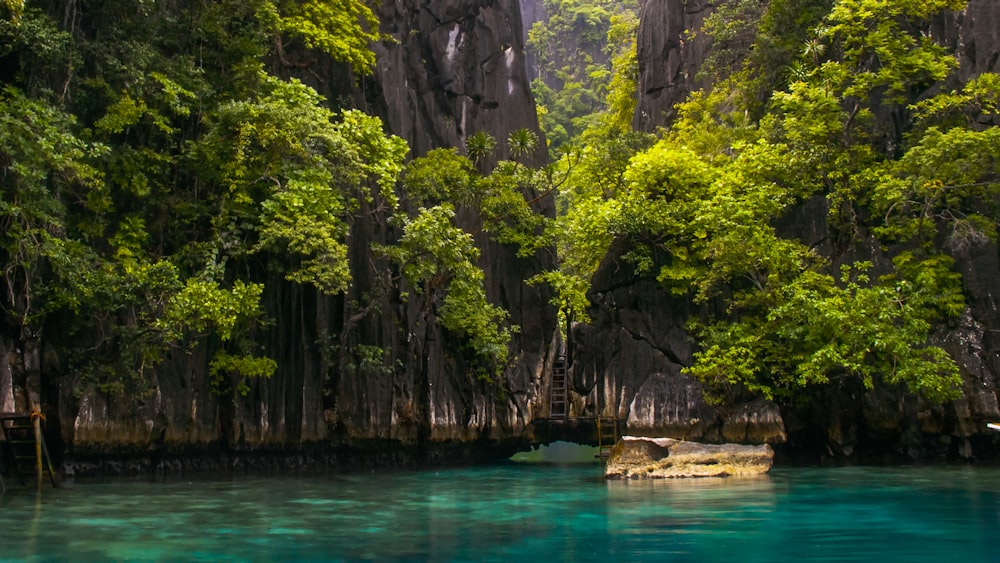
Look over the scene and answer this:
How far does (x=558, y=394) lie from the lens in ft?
88.4

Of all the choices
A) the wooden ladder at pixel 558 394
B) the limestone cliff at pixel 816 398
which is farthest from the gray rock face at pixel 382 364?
the limestone cliff at pixel 816 398

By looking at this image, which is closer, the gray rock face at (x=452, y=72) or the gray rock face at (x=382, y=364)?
the gray rock face at (x=382, y=364)

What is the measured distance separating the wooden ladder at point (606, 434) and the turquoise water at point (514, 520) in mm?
6942

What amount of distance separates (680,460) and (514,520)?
7.73 m

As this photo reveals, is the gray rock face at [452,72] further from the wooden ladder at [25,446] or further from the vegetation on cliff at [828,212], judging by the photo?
the wooden ladder at [25,446]

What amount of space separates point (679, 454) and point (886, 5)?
13.2m

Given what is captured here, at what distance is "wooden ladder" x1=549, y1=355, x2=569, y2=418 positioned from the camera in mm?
26609

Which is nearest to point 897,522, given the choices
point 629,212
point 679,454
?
point 679,454

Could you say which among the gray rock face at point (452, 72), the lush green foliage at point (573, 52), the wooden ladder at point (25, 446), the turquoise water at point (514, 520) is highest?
the lush green foliage at point (573, 52)

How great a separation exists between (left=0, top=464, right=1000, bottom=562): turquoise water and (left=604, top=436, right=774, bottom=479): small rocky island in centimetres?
92

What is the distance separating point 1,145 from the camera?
14555mm

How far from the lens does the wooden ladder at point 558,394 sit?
87.3 ft

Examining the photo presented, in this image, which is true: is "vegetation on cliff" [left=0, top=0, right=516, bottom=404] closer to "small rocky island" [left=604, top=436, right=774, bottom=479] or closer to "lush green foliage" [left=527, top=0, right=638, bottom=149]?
"small rocky island" [left=604, top=436, right=774, bottom=479]

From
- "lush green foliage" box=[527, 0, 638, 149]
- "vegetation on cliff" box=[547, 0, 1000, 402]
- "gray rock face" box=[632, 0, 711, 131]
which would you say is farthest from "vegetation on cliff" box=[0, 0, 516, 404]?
"lush green foliage" box=[527, 0, 638, 149]
